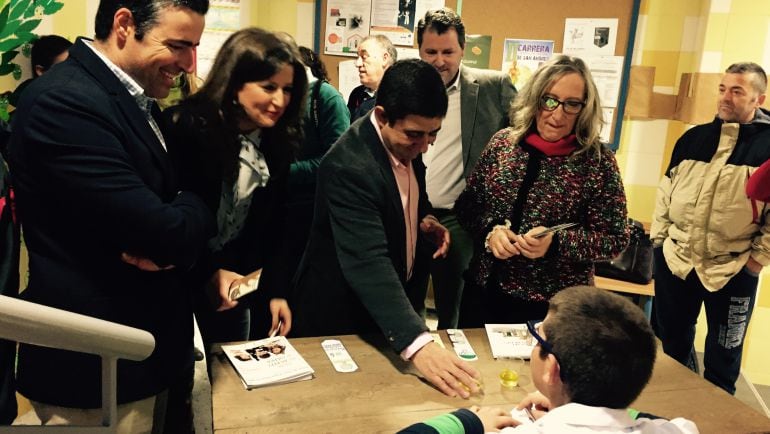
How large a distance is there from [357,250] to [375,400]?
40 cm

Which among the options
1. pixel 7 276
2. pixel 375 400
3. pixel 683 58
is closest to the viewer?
pixel 7 276

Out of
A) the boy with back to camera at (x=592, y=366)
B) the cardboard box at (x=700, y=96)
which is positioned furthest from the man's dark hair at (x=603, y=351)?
the cardboard box at (x=700, y=96)

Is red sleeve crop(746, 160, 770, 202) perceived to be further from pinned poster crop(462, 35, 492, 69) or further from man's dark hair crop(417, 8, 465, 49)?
pinned poster crop(462, 35, 492, 69)

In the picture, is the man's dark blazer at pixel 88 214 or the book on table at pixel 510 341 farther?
the book on table at pixel 510 341

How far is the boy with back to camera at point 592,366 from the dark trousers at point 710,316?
6.38ft

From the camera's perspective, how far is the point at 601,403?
3.72 ft

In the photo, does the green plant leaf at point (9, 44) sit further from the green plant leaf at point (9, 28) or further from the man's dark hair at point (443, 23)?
the man's dark hair at point (443, 23)

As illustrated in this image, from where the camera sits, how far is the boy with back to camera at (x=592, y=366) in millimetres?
→ 1076

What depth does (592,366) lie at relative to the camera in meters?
1.12

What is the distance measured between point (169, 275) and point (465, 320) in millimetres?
1133

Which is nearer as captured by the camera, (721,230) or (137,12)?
(137,12)

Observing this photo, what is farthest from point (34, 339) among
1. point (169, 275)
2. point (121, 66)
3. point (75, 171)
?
point (121, 66)

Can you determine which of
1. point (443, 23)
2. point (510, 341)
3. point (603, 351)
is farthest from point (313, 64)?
point (603, 351)

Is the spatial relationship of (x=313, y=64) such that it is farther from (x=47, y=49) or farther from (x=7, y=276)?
(x=7, y=276)
